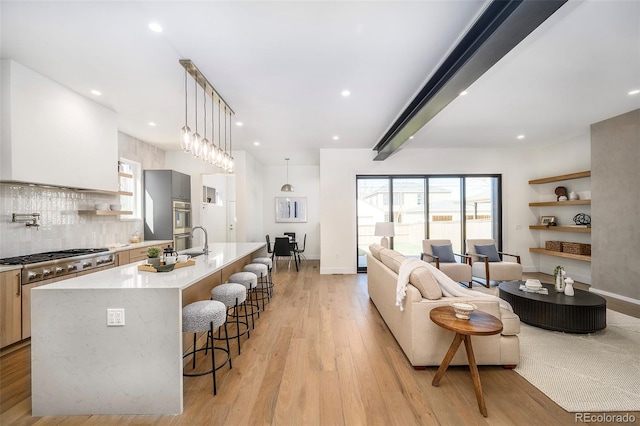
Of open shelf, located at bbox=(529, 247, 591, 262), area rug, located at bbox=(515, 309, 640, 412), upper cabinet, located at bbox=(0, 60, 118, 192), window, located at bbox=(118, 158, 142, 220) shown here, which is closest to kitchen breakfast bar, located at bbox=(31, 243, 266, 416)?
upper cabinet, located at bbox=(0, 60, 118, 192)

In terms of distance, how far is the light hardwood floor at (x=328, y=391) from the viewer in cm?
172

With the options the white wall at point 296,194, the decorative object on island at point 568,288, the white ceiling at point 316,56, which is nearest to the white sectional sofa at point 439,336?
the decorative object on island at point 568,288

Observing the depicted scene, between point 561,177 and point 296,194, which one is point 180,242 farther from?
point 561,177

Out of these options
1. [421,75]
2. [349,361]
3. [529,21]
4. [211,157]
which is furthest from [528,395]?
[211,157]

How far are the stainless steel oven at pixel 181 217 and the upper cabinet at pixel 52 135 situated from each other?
1440 mm

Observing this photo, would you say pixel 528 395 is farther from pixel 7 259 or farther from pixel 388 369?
pixel 7 259

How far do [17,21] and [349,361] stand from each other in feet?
13.2

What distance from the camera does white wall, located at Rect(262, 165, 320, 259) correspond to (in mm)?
8016

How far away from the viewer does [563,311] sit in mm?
2846

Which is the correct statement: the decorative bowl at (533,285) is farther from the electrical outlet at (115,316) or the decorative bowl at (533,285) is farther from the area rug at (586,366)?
the electrical outlet at (115,316)

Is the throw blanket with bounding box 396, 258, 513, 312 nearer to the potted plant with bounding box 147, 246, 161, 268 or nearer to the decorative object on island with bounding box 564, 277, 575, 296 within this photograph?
the decorative object on island with bounding box 564, 277, 575, 296

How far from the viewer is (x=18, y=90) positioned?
268 centimetres

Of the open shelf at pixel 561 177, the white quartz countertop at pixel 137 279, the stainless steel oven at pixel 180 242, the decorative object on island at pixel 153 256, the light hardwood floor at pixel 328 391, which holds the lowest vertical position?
the light hardwood floor at pixel 328 391

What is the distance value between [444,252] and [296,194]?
15.0ft
